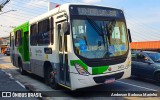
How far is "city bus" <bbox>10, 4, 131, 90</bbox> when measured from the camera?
27.1 feet

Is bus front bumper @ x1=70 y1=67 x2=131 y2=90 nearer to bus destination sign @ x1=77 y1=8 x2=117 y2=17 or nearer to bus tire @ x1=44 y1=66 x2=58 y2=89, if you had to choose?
bus tire @ x1=44 y1=66 x2=58 y2=89

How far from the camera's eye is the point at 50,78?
10.6 m

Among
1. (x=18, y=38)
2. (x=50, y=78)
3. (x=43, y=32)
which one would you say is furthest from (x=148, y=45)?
(x=50, y=78)

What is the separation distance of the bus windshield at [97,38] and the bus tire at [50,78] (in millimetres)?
2319

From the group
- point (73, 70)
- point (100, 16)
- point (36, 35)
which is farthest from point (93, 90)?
point (36, 35)

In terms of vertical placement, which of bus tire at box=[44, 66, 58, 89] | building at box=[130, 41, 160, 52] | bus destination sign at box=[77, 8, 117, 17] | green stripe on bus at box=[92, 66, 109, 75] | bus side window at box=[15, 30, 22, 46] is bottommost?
bus tire at box=[44, 66, 58, 89]

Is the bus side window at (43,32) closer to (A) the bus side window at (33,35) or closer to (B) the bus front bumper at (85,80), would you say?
(A) the bus side window at (33,35)

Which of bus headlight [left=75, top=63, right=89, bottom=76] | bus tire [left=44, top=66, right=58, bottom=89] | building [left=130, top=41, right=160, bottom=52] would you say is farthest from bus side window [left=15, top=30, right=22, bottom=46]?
building [left=130, top=41, right=160, bottom=52]

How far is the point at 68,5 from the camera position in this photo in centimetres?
870

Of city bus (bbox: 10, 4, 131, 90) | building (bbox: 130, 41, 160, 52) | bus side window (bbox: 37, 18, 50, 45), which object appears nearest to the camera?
city bus (bbox: 10, 4, 131, 90)

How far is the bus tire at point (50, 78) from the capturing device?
33.2 ft

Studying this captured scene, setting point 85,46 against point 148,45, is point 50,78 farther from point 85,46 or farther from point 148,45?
point 148,45

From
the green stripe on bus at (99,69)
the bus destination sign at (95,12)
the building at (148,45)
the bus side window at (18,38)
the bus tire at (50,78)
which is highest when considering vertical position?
the bus destination sign at (95,12)

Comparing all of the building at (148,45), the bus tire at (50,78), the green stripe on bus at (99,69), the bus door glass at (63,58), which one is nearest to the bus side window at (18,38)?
the bus tire at (50,78)
